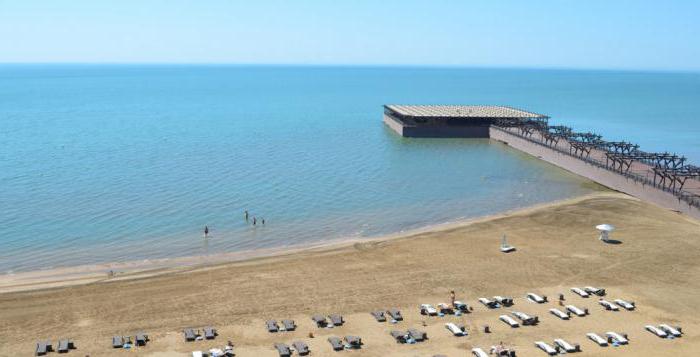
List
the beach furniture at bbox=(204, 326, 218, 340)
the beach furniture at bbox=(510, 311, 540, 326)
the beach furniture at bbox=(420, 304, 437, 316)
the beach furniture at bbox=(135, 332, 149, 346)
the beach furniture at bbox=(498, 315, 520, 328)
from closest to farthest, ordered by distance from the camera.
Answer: the beach furniture at bbox=(135, 332, 149, 346) → the beach furniture at bbox=(204, 326, 218, 340) → the beach furniture at bbox=(498, 315, 520, 328) → the beach furniture at bbox=(510, 311, 540, 326) → the beach furniture at bbox=(420, 304, 437, 316)

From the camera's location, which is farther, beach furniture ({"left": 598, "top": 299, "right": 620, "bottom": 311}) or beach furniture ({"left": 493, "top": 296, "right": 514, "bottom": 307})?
beach furniture ({"left": 493, "top": 296, "right": 514, "bottom": 307})

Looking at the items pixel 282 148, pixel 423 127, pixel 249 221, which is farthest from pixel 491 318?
pixel 423 127

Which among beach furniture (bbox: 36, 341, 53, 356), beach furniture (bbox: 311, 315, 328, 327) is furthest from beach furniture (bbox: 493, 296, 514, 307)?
beach furniture (bbox: 36, 341, 53, 356)

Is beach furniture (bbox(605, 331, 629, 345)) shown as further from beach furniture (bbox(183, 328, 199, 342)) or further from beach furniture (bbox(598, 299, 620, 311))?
beach furniture (bbox(183, 328, 199, 342))

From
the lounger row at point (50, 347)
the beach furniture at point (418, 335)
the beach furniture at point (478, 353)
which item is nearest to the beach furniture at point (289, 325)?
the beach furniture at point (418, 335)

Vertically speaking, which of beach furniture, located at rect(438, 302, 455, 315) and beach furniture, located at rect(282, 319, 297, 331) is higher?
beach furniture, located at rect(438, 302, 455, 315)

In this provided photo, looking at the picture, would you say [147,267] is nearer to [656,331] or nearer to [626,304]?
[626,304]

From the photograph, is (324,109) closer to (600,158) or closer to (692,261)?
(600,158)
